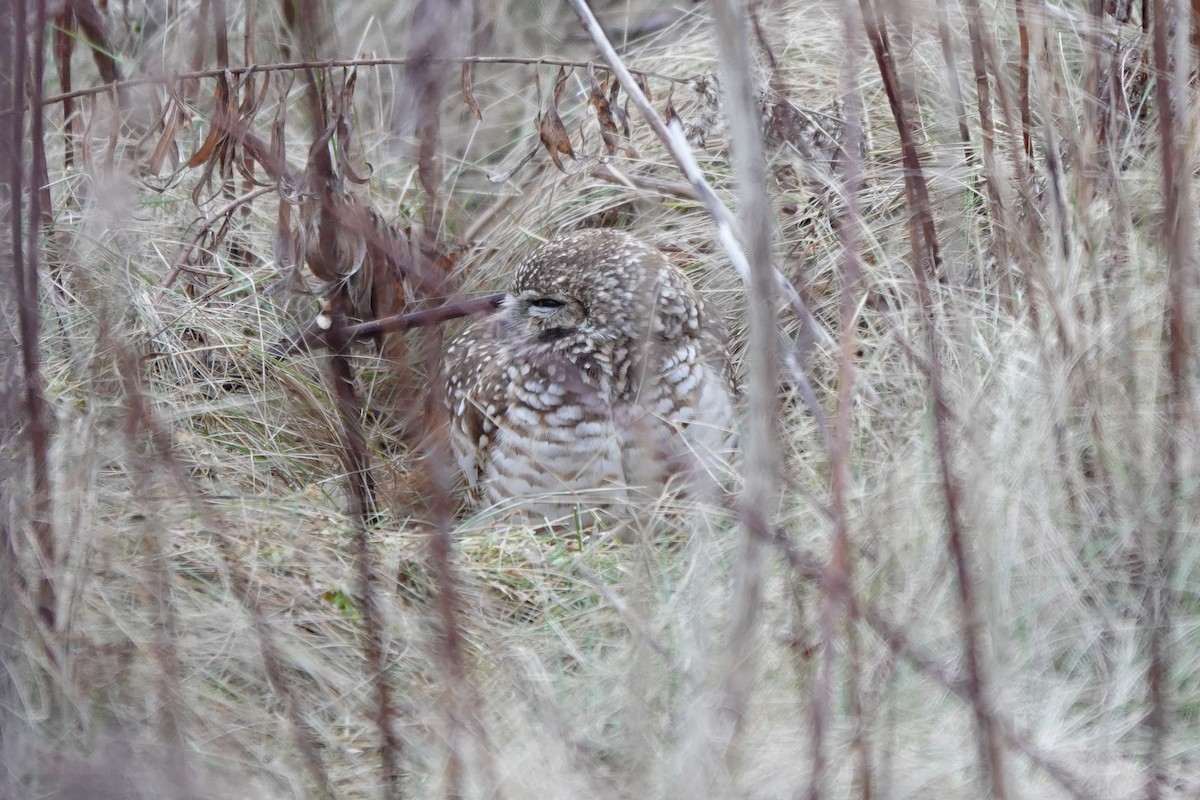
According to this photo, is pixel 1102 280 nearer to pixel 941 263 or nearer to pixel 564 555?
pixel 941 263

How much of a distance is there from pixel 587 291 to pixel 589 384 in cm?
25

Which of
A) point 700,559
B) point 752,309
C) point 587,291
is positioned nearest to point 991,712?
point 752,309

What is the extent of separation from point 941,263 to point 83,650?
201cm

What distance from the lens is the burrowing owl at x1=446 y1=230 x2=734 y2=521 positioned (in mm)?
3000

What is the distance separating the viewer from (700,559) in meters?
2.32

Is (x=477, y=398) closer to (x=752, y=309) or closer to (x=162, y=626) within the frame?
(x=162, y=626)

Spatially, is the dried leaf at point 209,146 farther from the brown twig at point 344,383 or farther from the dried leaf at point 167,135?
the brown twig at point 344,383

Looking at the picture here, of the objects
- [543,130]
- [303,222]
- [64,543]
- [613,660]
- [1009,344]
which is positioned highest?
[543,130]

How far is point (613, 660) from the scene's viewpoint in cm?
215

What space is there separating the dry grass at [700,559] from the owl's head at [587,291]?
0.41 m

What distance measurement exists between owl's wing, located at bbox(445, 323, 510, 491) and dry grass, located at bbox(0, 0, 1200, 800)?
20 centimetres

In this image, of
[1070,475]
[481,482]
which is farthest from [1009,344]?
[481,482]

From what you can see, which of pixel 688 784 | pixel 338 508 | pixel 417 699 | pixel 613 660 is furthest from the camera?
pixel 338 508

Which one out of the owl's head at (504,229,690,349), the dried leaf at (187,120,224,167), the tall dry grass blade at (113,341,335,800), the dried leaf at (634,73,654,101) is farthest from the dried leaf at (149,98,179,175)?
the dried leaf at (634,73,654,101)
